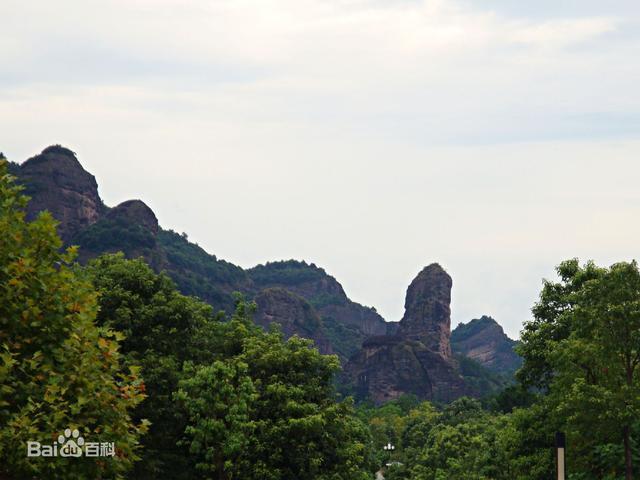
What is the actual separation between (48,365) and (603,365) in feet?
83.2

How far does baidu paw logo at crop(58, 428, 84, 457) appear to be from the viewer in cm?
2034

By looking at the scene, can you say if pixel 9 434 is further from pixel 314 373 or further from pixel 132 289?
pixel 314 373

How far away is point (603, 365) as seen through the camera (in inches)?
1585

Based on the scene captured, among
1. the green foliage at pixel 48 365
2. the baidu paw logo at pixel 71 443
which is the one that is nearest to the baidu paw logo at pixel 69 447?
the baidu paw logo at pixel 71 443

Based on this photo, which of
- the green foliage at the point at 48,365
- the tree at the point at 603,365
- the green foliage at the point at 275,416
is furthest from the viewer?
the green foliage at the point at 275,416

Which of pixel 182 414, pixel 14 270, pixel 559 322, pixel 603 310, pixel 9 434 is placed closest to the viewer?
pixel 9 434

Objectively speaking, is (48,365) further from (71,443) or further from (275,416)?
(275,416)

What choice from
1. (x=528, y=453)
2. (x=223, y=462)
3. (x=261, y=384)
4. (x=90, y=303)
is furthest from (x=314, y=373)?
(x=90, y=303)

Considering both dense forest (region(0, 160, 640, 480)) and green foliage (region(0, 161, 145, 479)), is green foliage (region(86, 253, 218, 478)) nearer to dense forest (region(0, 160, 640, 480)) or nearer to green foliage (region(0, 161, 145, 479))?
dense forest (region(0, 160, 640, 480))

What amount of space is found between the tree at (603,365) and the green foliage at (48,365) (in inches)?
854

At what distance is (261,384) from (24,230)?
2882cm

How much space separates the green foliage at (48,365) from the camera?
66.4ft

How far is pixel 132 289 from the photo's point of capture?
47031mm

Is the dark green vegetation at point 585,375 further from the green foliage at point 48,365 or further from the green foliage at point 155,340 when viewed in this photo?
the green foliage at point 48,365
